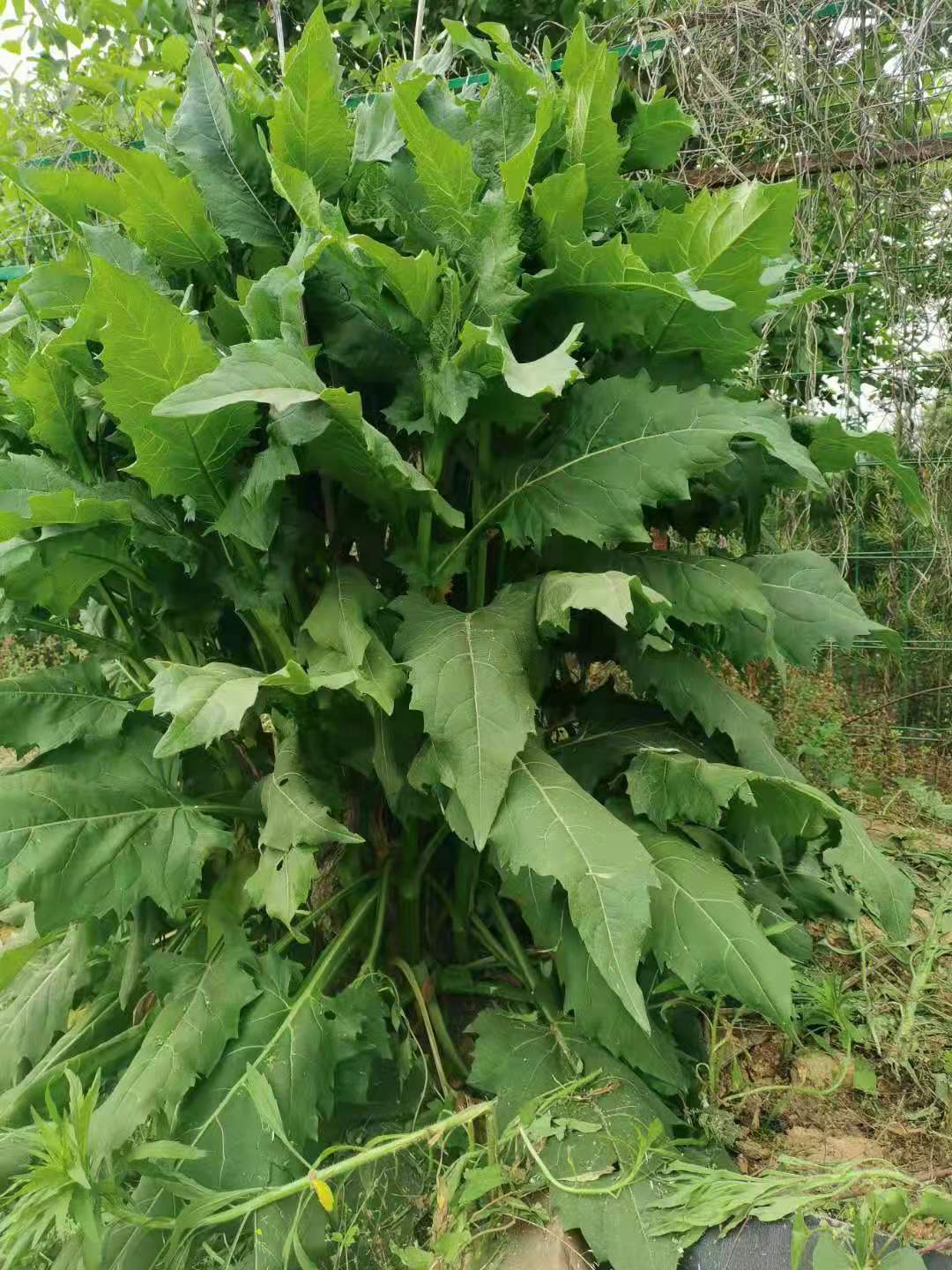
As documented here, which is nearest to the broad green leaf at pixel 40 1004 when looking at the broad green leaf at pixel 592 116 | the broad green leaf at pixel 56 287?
the broad green leaf at pixel 56 287

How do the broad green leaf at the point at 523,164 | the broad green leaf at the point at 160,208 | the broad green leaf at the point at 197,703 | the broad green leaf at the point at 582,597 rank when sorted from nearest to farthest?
the broad green leaf at the point at 197,703 < the broad green leaf at the point at 582,597 < the broad green leaf at the point at 523,164 < the broad green leaf at the point at 160,208

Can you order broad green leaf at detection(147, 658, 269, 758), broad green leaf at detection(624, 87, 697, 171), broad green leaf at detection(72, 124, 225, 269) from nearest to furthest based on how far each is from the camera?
broad green leaf at detection(147, 658, 269, 758) → broad green leaf at detection(72, 124, 225, 269) → broad green leaf at detection(624, 87, 697, 171)

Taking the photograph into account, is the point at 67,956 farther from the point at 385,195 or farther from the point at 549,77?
the point at 549,77

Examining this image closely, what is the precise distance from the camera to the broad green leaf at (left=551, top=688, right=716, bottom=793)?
4.81ft

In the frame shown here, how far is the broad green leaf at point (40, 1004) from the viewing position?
4.69 ft

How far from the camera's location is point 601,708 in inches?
63.2

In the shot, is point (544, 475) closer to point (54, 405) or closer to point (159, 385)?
point (159, 385)

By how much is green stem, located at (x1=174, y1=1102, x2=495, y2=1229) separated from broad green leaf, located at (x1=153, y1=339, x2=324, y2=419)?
830 millimetres

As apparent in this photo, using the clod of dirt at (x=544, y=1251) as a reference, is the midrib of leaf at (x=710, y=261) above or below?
above

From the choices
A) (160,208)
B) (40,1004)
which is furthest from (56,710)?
(160,208)

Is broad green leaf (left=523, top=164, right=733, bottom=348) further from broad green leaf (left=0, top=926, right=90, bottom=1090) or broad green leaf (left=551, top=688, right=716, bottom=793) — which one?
broad green leaf (left=0, top=926, right=90, bottom=1090)

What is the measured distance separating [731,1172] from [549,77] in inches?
59.6

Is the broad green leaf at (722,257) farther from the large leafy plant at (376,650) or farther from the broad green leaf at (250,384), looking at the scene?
the broad green leaf at (250,384)

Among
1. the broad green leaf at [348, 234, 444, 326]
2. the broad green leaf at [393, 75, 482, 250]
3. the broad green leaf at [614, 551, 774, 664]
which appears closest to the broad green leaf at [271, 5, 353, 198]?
the broad green leaf at [393, 75, 482, 250]
